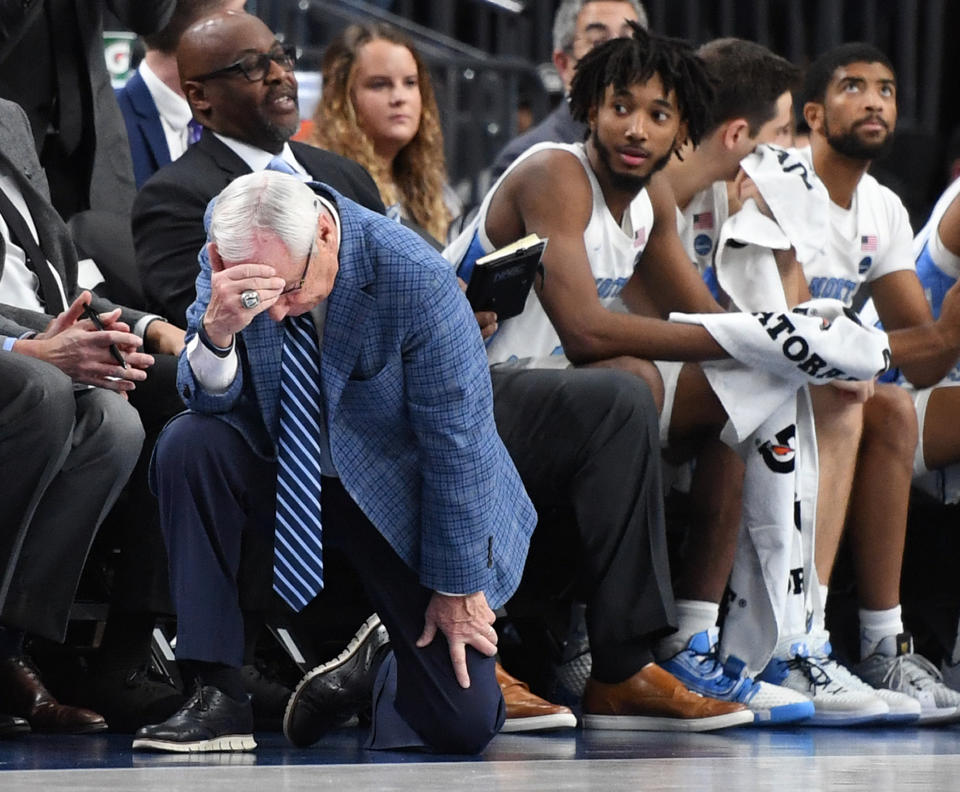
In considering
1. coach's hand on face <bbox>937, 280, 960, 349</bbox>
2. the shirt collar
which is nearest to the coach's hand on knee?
coach's hand on face <bbox>937, 280, 960, 349</bbox>

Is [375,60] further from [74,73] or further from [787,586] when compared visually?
[787,586]

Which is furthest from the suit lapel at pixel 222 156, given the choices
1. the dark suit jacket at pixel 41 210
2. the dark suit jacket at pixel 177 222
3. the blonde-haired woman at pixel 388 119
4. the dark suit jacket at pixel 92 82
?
the blonde-haired woman at pixel 388 119

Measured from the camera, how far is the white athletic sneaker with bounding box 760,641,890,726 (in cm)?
363

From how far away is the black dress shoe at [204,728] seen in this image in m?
2.85

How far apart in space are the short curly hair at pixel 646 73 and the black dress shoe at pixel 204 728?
164 cm

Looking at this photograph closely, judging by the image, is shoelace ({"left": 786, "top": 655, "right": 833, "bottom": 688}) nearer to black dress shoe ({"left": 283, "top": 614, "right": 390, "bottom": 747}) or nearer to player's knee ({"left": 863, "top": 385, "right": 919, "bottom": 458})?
player's knee ({"left": 863, "top": 385, "right": 919, "bottom": 458})

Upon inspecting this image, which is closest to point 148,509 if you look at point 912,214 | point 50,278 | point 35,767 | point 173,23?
point 50,278

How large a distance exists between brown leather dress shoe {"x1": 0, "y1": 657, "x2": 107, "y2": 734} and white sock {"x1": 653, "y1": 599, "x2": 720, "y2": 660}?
117 cm

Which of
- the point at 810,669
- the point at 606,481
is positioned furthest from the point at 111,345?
the point at 810,669

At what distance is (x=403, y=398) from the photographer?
2.89 m

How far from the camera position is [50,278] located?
3504mm

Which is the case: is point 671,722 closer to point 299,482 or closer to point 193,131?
point 299,482

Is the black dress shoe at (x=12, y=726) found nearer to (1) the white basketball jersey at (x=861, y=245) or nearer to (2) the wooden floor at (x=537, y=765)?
(2) the wooden floor at (x=537, y=765)

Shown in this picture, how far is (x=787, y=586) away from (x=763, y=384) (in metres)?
0.43
